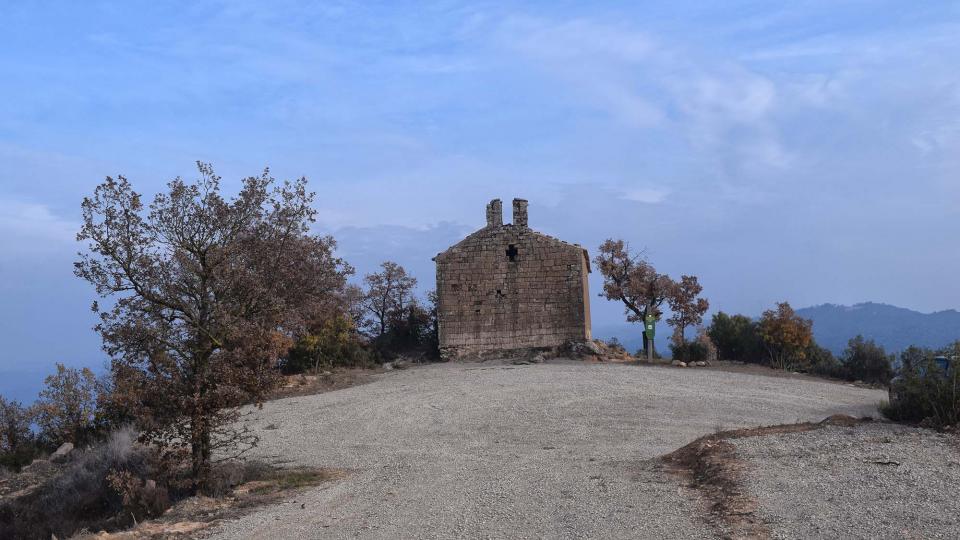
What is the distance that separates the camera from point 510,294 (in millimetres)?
28406

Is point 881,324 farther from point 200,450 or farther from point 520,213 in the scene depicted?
point 200,450

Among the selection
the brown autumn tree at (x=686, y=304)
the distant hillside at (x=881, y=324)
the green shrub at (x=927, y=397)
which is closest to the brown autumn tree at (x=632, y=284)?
the brown autumn tree at (x=686, y=304)

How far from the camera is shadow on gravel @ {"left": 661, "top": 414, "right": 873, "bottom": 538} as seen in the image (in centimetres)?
770

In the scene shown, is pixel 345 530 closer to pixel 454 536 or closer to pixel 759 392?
pixel 454 536

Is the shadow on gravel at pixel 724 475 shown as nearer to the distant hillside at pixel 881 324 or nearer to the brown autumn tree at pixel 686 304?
the brown autumn tree at pixel 686 304

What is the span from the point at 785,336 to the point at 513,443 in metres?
17.2

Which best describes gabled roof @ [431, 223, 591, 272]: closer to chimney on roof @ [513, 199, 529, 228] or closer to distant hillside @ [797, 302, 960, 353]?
chimney on roof @ [513, 199, 529, 228]

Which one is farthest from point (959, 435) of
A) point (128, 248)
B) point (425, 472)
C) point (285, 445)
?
point (128, 248)

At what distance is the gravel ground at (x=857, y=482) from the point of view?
7387 mm

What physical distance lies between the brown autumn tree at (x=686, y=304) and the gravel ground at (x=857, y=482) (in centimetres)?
1892

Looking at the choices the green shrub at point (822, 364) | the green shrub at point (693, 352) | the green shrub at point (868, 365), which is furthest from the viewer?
the green shrub at point (693, 352)

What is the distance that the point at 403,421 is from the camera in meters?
16.1

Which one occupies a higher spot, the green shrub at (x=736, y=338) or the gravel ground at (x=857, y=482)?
the green shrub at (x=736, y=338)

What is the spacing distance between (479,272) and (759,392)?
1172 cm
